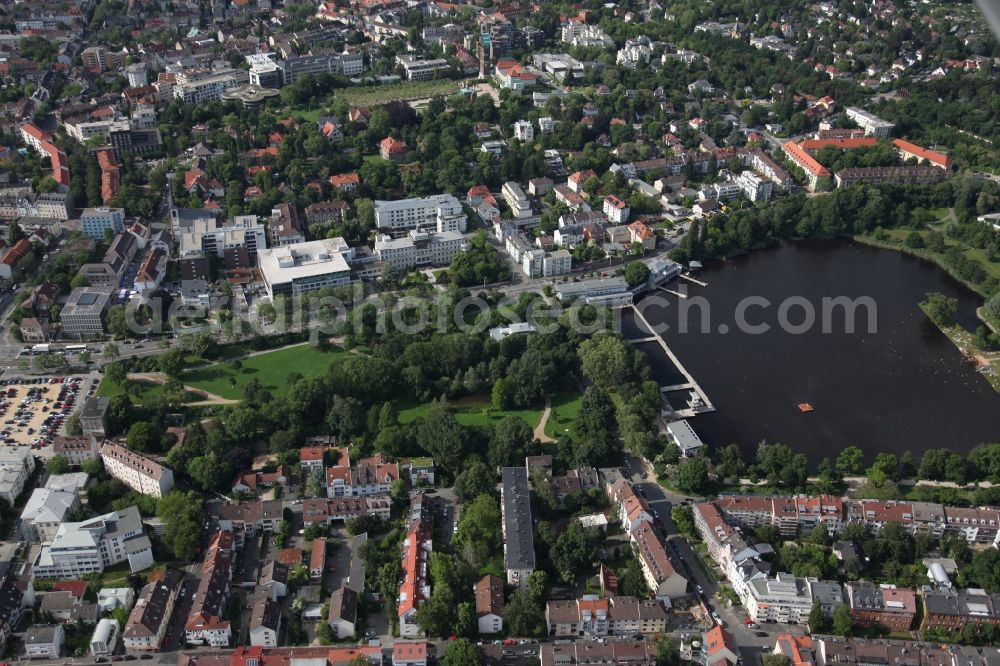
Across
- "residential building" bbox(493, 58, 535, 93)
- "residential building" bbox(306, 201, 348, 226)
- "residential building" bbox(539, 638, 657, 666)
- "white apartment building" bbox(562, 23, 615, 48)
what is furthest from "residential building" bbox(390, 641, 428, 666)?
"white apartment building" bbox(562, 23, 615, 48)

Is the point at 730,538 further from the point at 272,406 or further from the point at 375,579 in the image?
the point at 272,406

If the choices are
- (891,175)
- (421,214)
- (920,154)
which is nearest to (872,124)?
(920,154)

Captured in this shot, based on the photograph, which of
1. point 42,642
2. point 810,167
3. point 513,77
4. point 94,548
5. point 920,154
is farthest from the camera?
point 513,77

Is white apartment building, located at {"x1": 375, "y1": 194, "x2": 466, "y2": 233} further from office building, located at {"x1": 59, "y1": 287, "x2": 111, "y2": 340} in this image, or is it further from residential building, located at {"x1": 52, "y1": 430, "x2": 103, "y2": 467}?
residential building, located at {"x1": 52, "y1": 430, "x2": 103, "y2": 467}

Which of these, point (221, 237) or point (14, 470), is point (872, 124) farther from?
point (14, 470)

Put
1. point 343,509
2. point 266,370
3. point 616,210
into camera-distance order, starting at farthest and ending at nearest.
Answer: point 616,210, point 266,370, point 343,509

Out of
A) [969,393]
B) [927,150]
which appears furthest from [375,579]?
[927,150]
